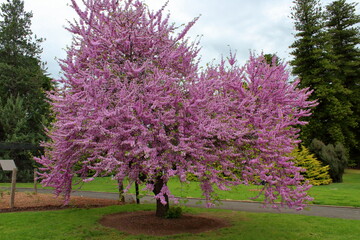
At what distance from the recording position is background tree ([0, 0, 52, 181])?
30531 millimetres

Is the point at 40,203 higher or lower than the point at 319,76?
lower

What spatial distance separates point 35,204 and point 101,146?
810 cm

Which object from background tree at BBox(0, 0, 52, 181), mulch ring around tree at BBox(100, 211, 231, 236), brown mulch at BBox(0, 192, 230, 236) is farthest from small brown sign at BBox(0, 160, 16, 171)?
background tree at BBox(0, 0, 52, 181)

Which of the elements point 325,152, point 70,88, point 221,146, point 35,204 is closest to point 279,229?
point 221,146

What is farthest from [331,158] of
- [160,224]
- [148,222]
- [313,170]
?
[148,222]

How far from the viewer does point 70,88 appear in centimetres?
1013

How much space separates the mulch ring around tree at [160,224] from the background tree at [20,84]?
→ 2232 centimetres

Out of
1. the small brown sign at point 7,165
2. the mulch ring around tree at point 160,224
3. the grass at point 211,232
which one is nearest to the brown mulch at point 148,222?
the mulch ring around tree at point 160,224

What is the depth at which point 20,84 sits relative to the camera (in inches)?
1323

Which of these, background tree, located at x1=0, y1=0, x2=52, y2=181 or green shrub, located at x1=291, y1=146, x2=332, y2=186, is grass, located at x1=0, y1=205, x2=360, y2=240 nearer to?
green shrub, located at x1=291, y1=146, x2=332, y2=186

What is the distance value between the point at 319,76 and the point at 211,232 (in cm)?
3303

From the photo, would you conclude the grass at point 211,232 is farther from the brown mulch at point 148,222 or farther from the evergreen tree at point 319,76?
the evergreen tree at point 319,76

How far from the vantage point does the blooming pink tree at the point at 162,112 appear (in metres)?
7.89

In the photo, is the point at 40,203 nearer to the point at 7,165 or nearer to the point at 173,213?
the point at 7,165
